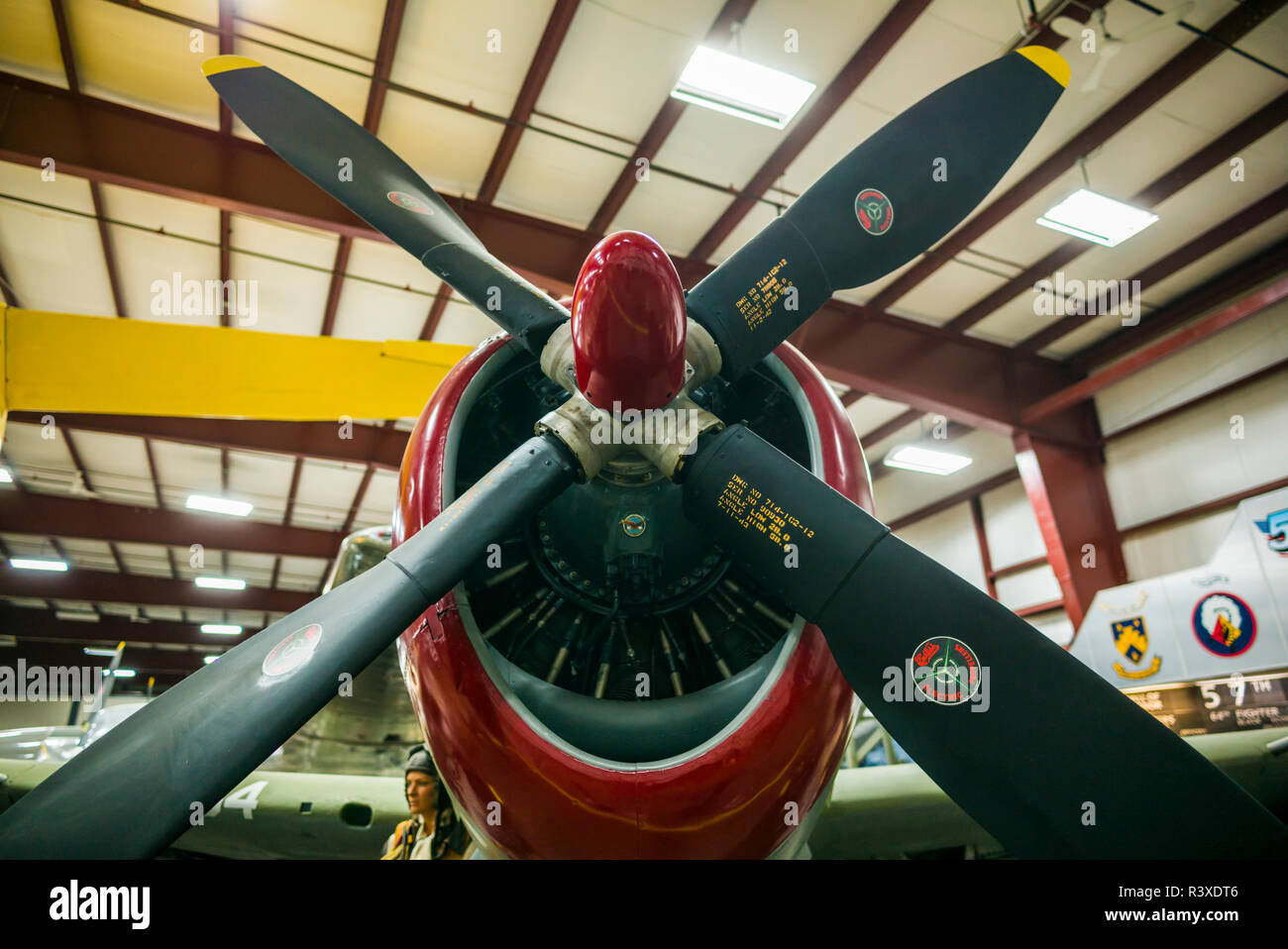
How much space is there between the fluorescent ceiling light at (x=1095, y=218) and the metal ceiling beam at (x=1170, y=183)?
866 mm

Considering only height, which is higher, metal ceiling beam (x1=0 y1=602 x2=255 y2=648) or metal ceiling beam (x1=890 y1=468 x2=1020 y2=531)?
metal ceiling beam (x1=890 y1=468 x2=1020 y2=531)

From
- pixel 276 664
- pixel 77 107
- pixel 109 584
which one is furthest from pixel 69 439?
pixel 276 664

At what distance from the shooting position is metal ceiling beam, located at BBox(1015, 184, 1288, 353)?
328 inches

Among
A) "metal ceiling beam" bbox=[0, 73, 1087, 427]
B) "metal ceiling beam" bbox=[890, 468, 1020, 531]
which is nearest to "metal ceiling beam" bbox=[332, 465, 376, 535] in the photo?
"metal ceiling beam" bbox=[0, 73, 1087, 427]

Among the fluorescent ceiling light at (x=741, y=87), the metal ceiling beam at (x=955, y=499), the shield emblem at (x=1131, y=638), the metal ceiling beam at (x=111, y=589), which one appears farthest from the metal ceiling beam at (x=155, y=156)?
the metal ceiling beam at (x=111, y=589)

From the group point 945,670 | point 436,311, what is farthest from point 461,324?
point 945,670

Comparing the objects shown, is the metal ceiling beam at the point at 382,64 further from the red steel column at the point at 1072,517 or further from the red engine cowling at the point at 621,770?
the red steel column at the point at 1072,517

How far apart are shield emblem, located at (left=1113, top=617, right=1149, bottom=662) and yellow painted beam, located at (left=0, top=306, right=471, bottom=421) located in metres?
5.61

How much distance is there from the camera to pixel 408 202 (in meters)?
2.40

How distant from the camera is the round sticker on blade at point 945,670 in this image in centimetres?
153

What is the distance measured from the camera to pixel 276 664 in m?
1.44

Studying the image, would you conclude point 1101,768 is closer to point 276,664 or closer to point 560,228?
point 276,664

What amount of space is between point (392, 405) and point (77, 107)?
4677 millimetres

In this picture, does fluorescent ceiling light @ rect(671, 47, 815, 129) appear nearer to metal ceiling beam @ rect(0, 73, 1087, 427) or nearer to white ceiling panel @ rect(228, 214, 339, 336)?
metal ceiling beam @ rect(0, 73, 1087, 427)
